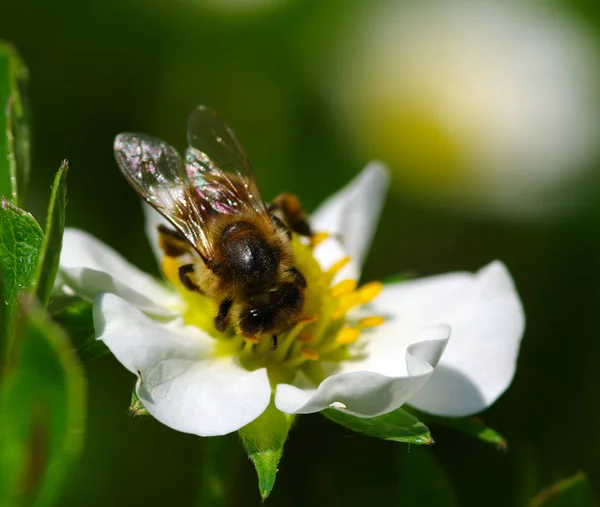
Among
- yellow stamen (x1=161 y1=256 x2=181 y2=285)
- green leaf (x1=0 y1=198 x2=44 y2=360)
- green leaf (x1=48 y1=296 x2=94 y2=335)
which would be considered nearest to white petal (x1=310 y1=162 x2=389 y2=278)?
yellow stamen (x1=161 y1=256 x2=181 y2=285)

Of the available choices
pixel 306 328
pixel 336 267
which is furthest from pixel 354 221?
pixel 306 328

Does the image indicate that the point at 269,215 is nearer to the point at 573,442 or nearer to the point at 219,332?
the point at 219,332

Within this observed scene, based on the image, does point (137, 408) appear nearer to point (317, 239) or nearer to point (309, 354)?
point (309, 354)

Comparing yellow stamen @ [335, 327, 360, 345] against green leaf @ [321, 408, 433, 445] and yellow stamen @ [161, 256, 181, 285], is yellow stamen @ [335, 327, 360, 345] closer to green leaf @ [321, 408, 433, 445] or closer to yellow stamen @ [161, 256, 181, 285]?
green leaf @ [321, 408, 433, 445]

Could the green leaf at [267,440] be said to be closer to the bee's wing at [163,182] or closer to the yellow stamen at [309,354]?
the yellow stamen at [309,354]

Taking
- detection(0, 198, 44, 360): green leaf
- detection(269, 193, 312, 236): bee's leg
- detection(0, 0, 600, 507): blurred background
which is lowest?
detection(0, 0, 600, 507): blurred background

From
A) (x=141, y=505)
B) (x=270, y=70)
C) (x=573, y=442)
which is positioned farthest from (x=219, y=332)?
(x=270, y=70)
